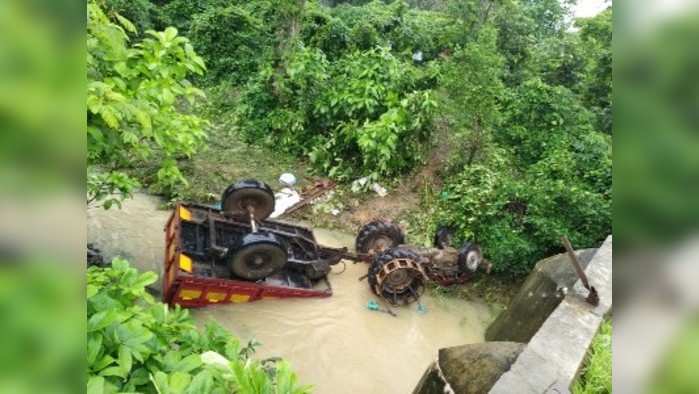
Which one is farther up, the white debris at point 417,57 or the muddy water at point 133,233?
the white debris at point 417,57

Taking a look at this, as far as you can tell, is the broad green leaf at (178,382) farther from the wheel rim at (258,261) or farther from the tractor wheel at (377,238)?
the tractor wheel at (377,238)

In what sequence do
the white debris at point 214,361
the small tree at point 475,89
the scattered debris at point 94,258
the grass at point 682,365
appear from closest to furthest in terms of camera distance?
1. the grass at point 682,365
2. the white debris at point 214,361
3. the scattered debris at point 94,258
4. the small tree at point 475,89

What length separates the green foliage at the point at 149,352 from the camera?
1721 mm

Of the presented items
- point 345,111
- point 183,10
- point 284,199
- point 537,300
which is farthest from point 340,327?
point 183,10

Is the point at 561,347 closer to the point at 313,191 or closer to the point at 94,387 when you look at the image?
the point at 94,387

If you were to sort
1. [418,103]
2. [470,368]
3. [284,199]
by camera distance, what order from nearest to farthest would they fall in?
[470,368] → [284,199] → [418,103]

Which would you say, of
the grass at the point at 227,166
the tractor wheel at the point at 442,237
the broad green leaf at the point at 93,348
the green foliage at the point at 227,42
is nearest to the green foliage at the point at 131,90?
the broad green leaf at the point at 93,348

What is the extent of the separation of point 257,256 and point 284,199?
3.02 meters

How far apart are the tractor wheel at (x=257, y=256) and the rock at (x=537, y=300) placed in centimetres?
299

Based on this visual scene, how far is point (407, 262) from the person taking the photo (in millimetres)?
6988

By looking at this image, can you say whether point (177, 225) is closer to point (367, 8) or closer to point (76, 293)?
point (76, 293)

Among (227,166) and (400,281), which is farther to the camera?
(227,166)

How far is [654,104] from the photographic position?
2.16ft

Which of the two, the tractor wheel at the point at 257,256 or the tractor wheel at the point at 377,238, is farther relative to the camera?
the tractor wheel at the point at 377,238
